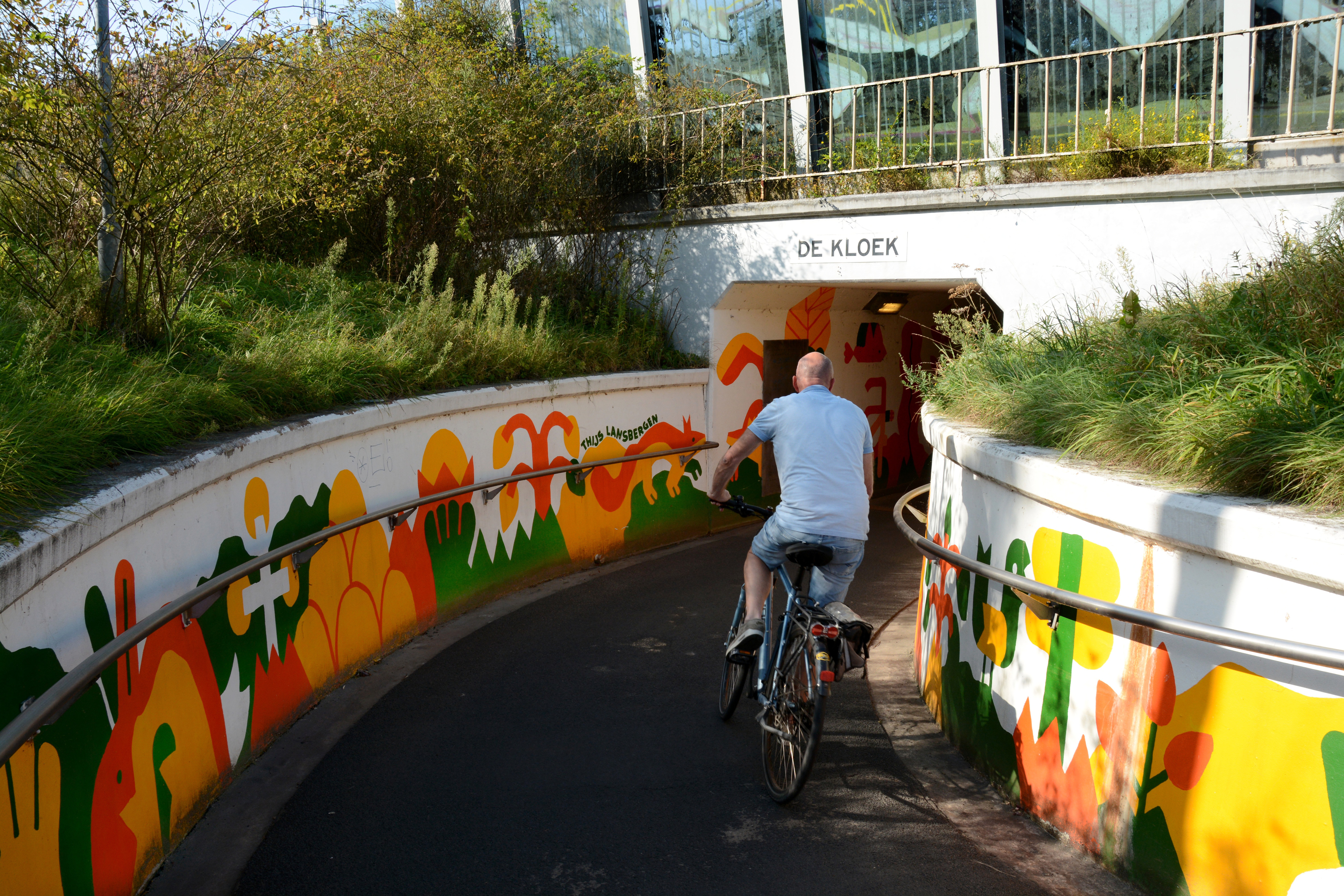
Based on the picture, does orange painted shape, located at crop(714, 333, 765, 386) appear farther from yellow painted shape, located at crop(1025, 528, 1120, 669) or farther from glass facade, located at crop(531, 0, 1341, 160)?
yellow painted shape, located at crop(1025, 528, 1120, 669)

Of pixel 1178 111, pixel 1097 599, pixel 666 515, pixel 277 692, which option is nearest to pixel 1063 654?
pixel 1097 599

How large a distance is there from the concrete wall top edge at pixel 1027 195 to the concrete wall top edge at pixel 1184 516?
455 centimetres

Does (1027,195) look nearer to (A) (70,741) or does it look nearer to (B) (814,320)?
(B) (814,320)

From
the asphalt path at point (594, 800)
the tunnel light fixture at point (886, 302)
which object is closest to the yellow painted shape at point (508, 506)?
the asphalt path at point (594, 800)

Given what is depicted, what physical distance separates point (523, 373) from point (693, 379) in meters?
2.96

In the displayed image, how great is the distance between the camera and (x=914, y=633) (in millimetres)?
7590

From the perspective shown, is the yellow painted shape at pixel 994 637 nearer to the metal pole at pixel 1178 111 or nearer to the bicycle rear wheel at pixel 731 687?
the bicycle rear wheel at pixel 731 687

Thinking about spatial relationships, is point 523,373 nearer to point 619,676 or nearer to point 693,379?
point 693,379

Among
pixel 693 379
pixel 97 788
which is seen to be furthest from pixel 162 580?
pixel 693 379

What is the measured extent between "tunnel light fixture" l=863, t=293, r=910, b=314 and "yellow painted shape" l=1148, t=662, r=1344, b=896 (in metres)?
11.9

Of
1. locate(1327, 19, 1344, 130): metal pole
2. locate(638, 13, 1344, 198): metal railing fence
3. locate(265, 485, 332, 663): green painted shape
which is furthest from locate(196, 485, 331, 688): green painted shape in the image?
locate(1327, 19, 1344, 130): metal pole

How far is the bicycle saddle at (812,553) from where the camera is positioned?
459 cm

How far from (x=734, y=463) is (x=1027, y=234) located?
18.3 ft

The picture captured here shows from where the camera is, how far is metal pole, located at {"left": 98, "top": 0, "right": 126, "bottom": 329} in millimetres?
5758
